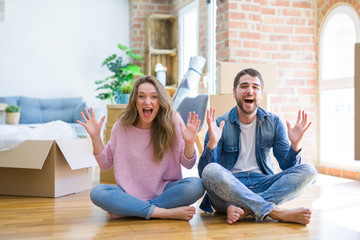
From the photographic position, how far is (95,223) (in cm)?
219

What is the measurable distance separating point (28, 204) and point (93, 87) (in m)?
4.22

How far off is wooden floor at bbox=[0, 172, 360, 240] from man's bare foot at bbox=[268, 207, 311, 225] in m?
0.03

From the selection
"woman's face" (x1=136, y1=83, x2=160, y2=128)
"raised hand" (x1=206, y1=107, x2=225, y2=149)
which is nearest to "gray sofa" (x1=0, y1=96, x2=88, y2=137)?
"woman's face" (x1=136, y1=83, x2=160, y2=128)

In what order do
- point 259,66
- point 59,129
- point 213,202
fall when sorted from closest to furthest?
1. point 213,202
2. point 59,129
3. point 259,66

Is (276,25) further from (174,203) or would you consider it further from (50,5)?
(50,5)

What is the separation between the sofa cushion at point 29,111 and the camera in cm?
611

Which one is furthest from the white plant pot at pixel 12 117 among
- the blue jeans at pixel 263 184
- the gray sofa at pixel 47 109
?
the blue jeans at pixel 263 184

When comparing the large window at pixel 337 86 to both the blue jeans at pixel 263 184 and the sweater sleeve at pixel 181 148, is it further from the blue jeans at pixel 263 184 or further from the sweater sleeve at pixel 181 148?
the sweater sleeve at pixel 181 148

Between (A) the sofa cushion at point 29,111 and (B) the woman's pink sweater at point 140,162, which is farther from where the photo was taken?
(A) the sofa cushion at point 29,111

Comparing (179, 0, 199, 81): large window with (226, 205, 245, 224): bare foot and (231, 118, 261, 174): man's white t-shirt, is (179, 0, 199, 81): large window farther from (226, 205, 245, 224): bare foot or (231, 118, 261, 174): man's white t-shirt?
(226, 205, 245, 224): bare foot

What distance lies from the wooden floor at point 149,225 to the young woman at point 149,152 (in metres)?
0.15

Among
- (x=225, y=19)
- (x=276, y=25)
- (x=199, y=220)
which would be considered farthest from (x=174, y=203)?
(x=276, y=25)

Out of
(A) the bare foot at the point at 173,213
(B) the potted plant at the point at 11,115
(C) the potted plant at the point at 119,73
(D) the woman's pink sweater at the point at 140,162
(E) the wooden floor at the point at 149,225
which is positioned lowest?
(E) the wooden floor at the point at 149,225

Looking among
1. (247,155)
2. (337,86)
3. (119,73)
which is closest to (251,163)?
(247,155)
